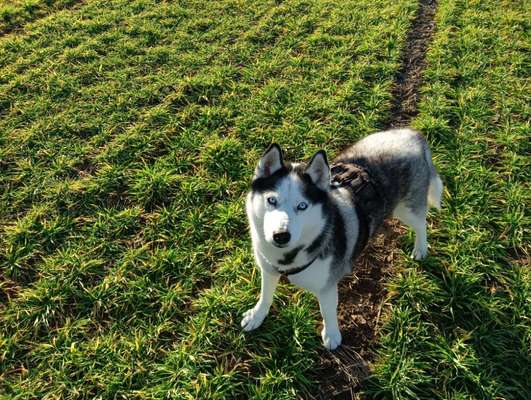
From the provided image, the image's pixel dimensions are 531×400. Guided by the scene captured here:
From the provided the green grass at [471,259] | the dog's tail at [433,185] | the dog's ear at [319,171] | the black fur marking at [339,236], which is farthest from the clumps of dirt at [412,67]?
the dog's ear at [319,171]

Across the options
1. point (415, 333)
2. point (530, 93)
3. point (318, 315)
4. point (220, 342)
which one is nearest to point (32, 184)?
point (220, 342)

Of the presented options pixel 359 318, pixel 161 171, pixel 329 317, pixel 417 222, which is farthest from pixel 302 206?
pixel 161 171

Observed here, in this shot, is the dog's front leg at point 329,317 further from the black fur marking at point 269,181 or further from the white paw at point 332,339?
the black fur marking at point 269,181

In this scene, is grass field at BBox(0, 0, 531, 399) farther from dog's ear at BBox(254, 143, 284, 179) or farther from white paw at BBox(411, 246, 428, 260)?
dog's ear at BBox(254, 143, 284, 179)

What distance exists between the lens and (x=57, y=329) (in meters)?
3.47

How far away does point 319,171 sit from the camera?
278 centimetres

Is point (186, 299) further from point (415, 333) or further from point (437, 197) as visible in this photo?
point (437, 197)

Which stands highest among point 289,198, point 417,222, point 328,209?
point 289,198

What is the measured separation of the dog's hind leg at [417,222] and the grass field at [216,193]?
123 millimetres

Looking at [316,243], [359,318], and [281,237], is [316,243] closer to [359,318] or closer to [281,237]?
[281,237]

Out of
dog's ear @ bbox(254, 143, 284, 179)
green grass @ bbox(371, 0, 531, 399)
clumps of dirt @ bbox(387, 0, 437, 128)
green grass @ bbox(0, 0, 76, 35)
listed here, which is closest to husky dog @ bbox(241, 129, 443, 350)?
dog's ear @ bbox(254, 143, 284, 179)

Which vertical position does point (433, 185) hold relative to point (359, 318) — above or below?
above

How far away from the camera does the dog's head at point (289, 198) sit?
2553mm

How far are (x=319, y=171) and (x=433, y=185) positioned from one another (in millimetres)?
1581
